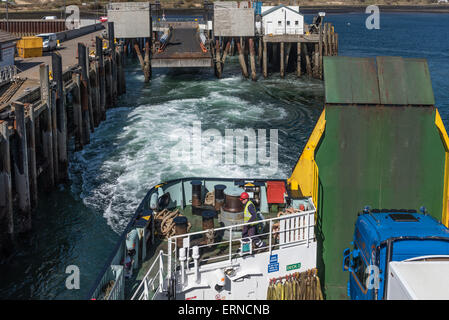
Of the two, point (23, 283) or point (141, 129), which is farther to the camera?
point (141, 129)

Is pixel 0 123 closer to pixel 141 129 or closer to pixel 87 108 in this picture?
pixel 87 108

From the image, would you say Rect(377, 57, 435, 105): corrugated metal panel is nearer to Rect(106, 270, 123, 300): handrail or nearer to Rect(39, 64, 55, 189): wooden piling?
Rect(106, 270, 123, 300): handrail

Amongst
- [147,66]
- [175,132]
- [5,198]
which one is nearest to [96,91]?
Answer: [175,132]

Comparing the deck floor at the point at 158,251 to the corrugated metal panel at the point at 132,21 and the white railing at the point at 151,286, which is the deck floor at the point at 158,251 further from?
the corrugated metal panel at the point at 132,21

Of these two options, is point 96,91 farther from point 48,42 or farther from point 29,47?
point 48,42

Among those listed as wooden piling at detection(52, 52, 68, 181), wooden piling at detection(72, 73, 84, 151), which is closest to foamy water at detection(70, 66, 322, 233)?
wooden piling at detection(72, 73, 84, 151)
